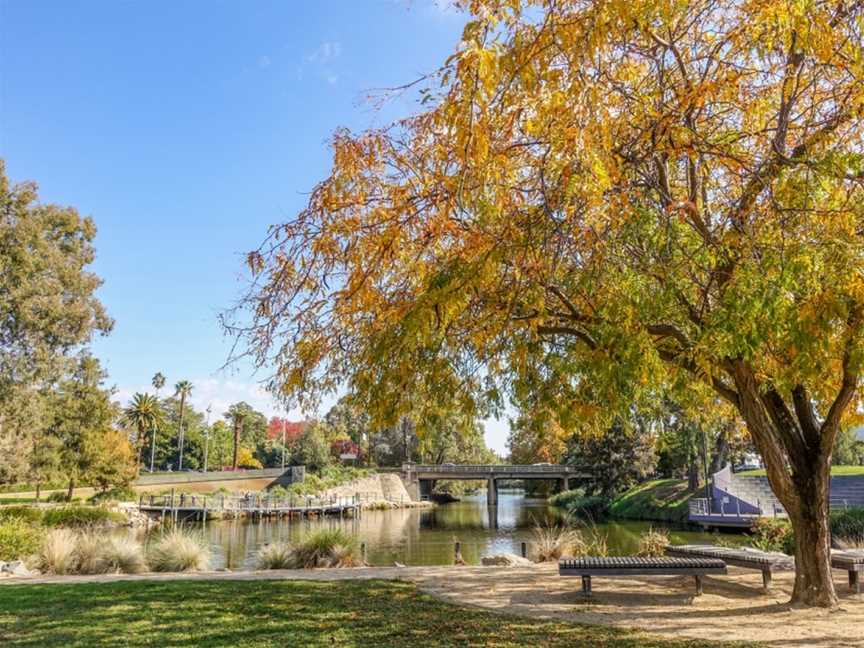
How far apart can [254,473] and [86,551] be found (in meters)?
45.1

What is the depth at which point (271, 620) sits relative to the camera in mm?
6734

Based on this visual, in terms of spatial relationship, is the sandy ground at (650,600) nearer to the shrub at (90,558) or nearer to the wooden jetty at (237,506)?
the shrub at (90,558)

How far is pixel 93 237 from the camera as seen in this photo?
34281mm

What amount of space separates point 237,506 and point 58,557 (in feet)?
111

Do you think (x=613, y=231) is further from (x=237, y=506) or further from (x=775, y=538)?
(x=237, y=506)

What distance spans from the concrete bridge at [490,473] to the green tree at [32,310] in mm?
35227

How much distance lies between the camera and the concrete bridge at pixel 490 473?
55.8 metres

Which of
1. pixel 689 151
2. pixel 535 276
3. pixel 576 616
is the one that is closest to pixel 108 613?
pixel 576 616

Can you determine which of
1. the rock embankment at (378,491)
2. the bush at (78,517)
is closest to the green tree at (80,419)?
the bush at (78,517)

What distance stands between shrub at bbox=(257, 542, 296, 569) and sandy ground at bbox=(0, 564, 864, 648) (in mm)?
1219

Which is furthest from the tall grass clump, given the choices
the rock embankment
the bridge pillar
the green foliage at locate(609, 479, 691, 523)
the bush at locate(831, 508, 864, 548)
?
the bridge pillar

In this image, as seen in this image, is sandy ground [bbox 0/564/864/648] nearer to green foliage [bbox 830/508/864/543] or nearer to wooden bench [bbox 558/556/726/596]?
wooden bench [bbox 558/556/726/596]

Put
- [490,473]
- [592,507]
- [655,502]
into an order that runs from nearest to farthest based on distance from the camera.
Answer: [655,502] → [592,507] → [490,473]

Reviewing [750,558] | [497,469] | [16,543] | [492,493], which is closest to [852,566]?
[750,558]
